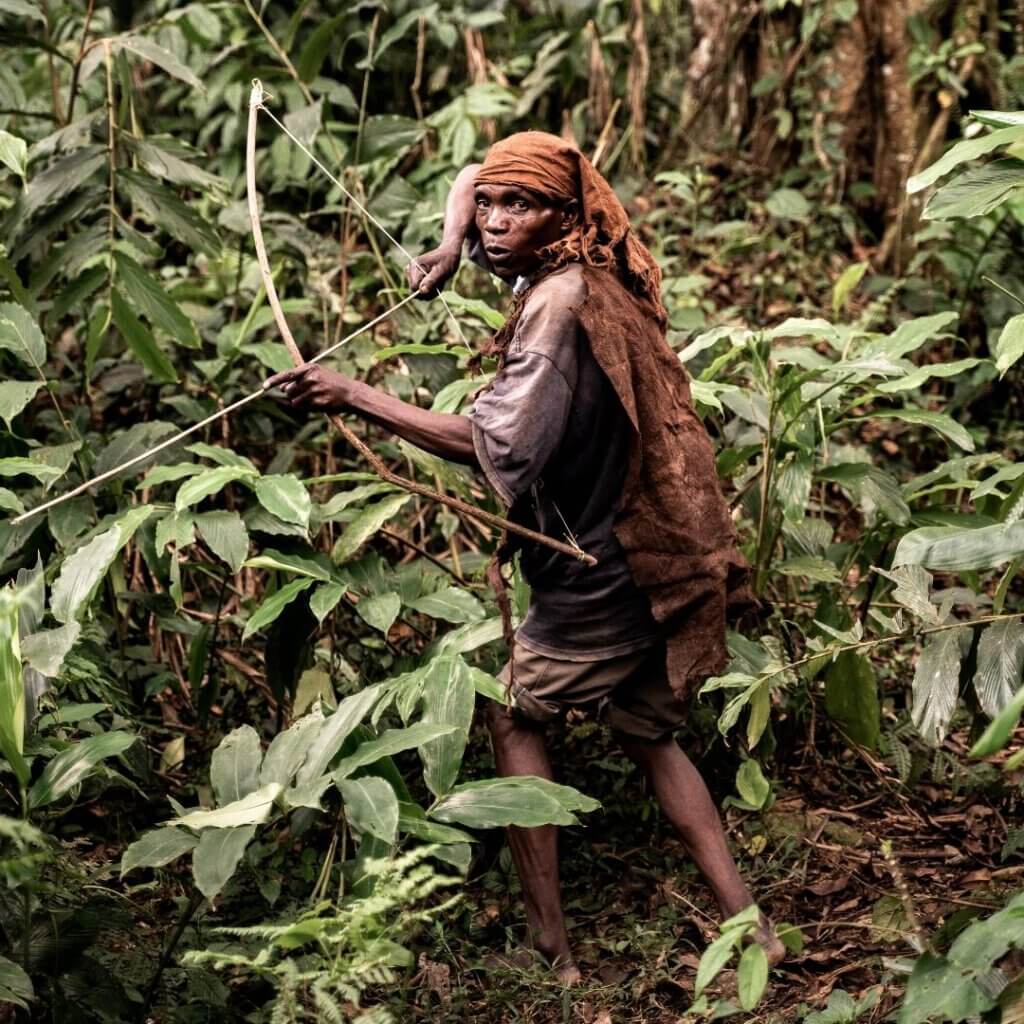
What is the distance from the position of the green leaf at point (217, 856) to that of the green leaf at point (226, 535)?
3.53 ft

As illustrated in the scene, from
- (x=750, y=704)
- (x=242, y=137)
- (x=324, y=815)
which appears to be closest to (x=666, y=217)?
(x=242, y=137)

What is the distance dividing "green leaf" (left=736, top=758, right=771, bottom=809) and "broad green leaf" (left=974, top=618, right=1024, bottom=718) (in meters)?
0.88

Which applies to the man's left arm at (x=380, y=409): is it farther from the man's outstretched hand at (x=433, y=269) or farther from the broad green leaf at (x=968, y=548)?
the broad green leaf at (x=968, y=548)

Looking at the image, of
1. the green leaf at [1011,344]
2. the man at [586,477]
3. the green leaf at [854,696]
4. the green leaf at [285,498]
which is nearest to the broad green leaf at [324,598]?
the green leaf at [285,498]

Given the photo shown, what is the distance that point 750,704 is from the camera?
150 inches

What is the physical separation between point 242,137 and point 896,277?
2.94 meters

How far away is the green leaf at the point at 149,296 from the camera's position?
4.18m

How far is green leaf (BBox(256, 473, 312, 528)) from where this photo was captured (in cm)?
347

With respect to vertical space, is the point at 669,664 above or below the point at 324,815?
above

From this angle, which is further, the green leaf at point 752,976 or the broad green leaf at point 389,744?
the broad green leaf at point 389,744

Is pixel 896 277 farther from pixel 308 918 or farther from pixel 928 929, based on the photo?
pixel 308 918

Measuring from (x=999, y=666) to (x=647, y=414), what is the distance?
933mm

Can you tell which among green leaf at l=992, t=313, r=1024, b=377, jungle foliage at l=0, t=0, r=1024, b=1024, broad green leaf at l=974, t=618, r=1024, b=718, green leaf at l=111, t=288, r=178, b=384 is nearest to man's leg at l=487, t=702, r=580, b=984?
jungle foliage at l=0, t=0, r=1024, b=1024

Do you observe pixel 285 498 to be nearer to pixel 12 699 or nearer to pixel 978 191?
pixel 12 699
